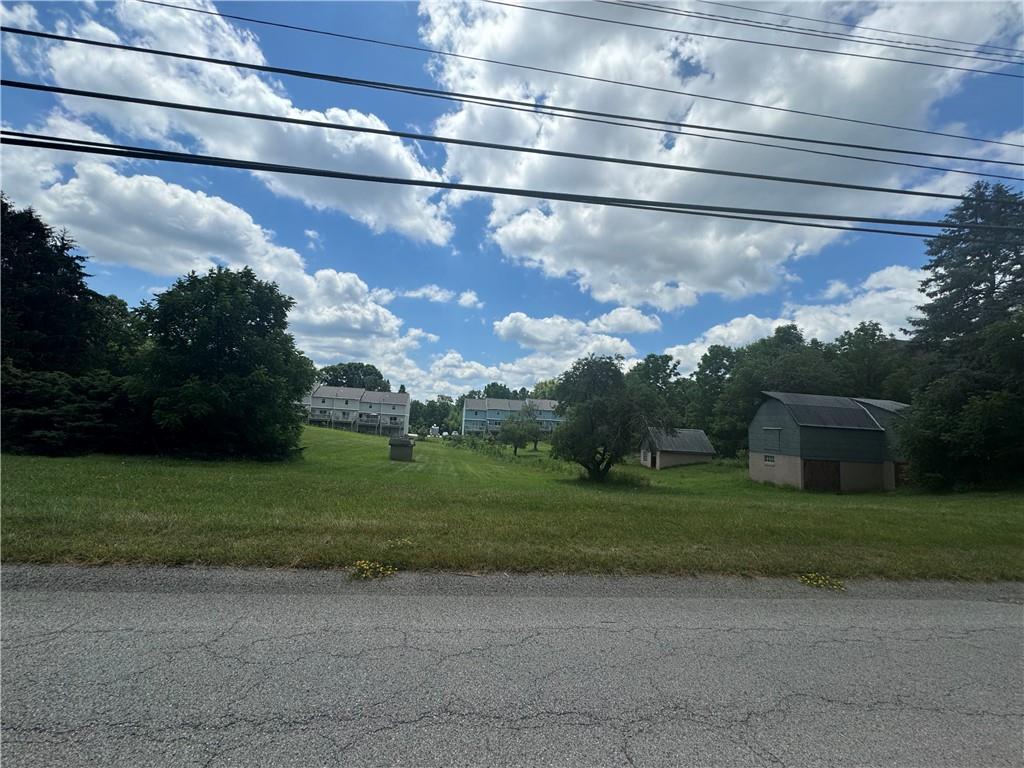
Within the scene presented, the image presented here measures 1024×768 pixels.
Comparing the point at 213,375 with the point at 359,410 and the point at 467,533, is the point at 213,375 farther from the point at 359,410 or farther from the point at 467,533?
the point at 359,410

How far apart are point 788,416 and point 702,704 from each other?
3277 centimetres

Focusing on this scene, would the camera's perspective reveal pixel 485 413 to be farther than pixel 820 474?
Yes

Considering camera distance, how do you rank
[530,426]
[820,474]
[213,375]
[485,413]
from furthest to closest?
[485,413]
[530,426]
[820,474]
[213,375]

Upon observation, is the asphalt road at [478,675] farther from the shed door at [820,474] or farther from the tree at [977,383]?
the shed door at [820,474]

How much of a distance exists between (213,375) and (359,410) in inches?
2395

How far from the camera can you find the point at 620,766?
2.43m

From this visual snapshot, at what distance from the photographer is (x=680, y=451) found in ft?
167

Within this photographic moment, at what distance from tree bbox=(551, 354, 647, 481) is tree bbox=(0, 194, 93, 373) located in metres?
25.0

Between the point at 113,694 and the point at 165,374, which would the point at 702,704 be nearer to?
the point at 113,694

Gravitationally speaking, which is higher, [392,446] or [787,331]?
[787,331]

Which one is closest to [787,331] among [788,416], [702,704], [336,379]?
[788,416]

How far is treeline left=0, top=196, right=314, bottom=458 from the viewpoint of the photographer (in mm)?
20750

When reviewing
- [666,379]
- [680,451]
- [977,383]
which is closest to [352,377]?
[666,379]

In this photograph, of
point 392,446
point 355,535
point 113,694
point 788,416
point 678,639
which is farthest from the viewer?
point 788,416
